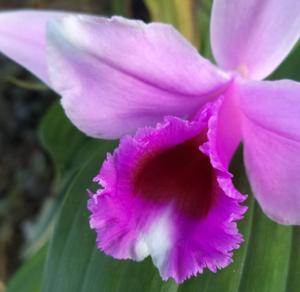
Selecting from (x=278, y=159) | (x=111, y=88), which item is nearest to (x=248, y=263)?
(x=278, y=159)

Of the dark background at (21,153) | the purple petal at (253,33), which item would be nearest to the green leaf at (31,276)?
the dark background at (21,153)

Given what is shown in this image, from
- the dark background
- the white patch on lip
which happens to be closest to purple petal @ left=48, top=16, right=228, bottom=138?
the white patch on lip

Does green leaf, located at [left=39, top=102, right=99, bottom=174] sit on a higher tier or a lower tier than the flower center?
lower

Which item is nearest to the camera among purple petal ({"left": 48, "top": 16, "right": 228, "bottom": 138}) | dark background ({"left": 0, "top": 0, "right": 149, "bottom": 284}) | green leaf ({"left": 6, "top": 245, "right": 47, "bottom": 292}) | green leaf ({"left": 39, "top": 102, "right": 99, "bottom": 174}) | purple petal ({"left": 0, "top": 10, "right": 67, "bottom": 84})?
purple petal ({"left": 48, "top": 16, "right": 228, "bottom": 138})

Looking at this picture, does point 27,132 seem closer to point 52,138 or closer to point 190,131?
point 52,138

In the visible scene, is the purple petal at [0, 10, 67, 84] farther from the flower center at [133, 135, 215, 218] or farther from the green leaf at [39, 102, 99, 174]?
the green leaf at [39, 102, 99, 174]
